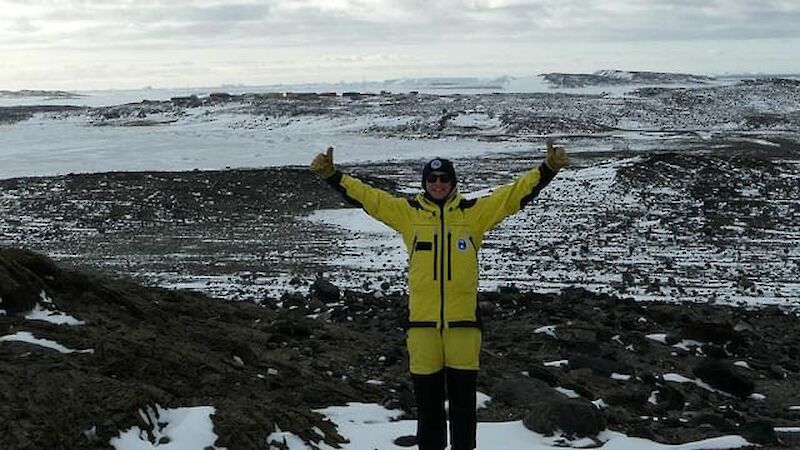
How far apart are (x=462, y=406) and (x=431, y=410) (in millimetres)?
201

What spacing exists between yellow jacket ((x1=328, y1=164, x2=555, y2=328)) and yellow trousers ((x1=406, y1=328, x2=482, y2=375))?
0.05 metres

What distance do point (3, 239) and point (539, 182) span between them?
50.3 ft

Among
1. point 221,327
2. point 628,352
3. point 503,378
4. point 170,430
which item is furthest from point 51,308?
point 628,352

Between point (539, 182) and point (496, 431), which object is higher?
point (539, 182)

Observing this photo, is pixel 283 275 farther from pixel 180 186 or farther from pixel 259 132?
pixel 259 132

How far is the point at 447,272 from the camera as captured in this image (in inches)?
195

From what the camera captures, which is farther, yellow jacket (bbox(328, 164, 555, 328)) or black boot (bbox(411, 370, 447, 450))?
black boot (bbox(411, 370, 447, 450))

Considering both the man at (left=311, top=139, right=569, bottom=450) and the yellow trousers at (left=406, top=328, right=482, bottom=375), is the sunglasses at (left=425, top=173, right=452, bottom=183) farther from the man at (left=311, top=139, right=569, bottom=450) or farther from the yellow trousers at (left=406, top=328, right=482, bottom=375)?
the yellow trousers at (left=406, top=328, right=482, bottom=375)

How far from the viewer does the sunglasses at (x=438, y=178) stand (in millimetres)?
5054

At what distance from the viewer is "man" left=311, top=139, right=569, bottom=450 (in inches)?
196

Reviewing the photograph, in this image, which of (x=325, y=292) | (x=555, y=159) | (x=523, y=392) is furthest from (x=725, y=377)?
(x=325, y=292)

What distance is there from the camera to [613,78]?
114 m

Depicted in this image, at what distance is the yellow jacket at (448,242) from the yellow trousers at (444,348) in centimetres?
5

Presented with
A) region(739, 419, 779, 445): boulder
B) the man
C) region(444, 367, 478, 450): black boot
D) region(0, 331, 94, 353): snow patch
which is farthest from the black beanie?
region(0, 331, 94, 353): snow patch
